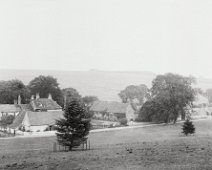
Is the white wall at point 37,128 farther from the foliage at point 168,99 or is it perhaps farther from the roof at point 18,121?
the foliage at point 168,99

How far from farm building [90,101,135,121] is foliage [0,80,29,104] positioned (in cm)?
2126

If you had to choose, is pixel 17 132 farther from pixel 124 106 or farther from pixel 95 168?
pixel 95 168

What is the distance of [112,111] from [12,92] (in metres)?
31.4

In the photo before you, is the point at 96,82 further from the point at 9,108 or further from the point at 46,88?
the point at 9,108

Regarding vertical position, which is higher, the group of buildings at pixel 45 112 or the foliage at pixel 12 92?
the foliage at pixel 12 92

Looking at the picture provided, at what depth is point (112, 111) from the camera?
86.9 m

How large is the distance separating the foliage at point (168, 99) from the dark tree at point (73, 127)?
41339 mm

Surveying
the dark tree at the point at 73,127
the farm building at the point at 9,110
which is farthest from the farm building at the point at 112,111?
the dark tree at the point at 73,127

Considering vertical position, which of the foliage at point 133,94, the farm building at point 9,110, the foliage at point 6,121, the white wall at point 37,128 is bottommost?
the white wall at point 37,128

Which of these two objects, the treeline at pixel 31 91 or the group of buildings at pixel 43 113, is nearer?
the group of buildings at pixel 43 113

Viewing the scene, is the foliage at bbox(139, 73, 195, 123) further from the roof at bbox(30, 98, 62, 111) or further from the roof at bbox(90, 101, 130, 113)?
the roof at bbox(30, 98, 62, 111)

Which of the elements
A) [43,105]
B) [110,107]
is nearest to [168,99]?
[110,107]

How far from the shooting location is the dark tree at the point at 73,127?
32344mm

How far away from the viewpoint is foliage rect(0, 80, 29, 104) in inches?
3688
